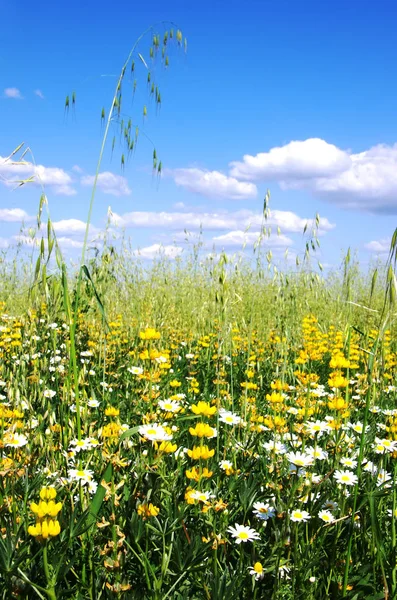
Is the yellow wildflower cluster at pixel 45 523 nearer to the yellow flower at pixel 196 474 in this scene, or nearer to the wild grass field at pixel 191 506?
the wild grass field at pixel 191 506

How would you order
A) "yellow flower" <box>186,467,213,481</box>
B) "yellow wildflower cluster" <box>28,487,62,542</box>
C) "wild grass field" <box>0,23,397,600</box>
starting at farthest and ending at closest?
"yellow flower" <box>186,467,213,481</box> → "wild grass field" <box>0,23,397,600</box> → "yellow wildflower cluster" <box>28,487,62,542</box>

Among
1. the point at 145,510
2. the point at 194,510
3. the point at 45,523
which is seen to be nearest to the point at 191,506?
the point at 194,510

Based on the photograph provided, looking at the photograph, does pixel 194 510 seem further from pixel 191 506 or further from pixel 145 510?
pixel 145 510

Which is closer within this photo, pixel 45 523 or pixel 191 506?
pixel 45 523

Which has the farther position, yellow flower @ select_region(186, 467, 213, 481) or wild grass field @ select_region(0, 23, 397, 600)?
yellow flower @ select_region(186, 467, 213, 481)

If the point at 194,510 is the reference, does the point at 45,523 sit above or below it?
above

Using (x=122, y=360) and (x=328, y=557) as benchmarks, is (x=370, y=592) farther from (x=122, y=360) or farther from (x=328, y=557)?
(x=122, y=360)

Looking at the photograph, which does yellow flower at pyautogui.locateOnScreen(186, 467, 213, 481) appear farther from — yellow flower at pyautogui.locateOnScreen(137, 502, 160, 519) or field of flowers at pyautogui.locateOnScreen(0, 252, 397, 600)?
yellow flower at pyautogui.locateOnScreen(137, 502, 160, 519)

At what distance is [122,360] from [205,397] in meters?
0.79

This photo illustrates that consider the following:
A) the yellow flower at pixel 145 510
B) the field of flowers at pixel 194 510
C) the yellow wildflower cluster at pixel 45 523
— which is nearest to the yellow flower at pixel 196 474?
the field of flowers at pixel 194 510

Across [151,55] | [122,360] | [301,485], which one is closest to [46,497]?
[301,485]

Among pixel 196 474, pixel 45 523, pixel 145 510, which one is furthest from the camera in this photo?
pixel 196 474

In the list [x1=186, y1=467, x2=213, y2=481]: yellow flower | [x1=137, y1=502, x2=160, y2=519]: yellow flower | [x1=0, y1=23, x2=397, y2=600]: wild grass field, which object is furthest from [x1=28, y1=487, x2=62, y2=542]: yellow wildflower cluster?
[x1=186, y1=467, x2=213, y2=481]: yellow flower

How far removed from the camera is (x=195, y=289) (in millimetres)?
6625
